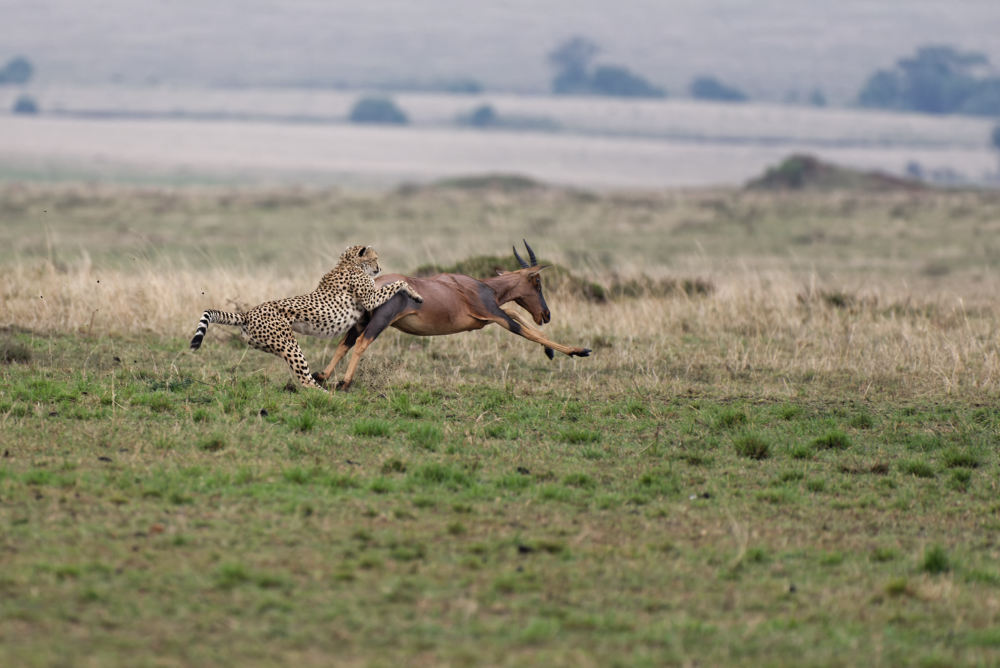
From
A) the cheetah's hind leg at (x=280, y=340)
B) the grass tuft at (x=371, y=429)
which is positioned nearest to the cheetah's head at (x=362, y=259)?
the cheetah's hind leg at (x=280, y=340)

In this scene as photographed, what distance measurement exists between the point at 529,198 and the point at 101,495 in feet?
177

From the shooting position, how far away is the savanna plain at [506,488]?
617 cm

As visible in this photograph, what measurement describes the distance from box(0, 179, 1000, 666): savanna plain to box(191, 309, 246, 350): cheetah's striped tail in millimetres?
610

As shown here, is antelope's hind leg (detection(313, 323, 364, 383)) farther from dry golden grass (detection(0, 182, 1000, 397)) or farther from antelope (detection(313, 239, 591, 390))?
dry golden grass (detection(0, 182, 1000, 397))

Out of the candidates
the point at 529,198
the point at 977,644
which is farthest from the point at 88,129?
the point at 977,644

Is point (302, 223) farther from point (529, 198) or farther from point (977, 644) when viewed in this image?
point (977, 644)

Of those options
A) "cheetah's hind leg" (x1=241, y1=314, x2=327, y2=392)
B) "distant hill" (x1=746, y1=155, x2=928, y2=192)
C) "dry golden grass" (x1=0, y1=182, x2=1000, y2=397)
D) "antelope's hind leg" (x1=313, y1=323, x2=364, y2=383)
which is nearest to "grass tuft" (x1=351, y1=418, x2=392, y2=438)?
"cheetah's hind leg" (x1=241, y1=314, x2=327, y2=392)

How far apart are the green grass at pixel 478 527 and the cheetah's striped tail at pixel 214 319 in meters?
0.61

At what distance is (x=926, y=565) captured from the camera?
7250 mm

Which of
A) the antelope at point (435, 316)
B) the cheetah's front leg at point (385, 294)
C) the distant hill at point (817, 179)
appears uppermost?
the cheetah's front leg at point (385, 294)

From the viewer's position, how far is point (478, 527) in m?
7.78

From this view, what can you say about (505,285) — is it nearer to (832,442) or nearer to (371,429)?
(371,429)

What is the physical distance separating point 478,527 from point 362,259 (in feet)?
15.6

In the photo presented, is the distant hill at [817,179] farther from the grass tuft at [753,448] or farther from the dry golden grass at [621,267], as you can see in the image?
the grass tuft at [753,448]
